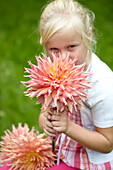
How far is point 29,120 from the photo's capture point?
317cm

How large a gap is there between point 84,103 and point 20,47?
2647mm

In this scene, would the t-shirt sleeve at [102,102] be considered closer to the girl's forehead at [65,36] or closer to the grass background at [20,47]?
the girl's forehead at [65,36]

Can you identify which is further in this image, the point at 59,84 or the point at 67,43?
the point at 67,43

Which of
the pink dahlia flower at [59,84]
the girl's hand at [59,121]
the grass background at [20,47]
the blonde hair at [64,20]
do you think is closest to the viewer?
the pink dahlia flower at [59,84]

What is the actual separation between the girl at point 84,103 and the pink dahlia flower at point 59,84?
19cm

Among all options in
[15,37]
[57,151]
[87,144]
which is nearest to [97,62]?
[87,144]

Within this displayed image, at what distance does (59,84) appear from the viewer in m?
1.39

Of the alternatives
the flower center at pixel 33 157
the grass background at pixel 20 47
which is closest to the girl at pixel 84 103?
the flower center at pixel 33 157

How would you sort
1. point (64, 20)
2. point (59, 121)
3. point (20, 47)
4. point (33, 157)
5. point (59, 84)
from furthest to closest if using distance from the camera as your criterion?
1. point (20, 47)
2. point (33, 157)
3. point (64, 20)
4. point (59, 121)
5. point (59, 84)

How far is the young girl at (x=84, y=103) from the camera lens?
170cm

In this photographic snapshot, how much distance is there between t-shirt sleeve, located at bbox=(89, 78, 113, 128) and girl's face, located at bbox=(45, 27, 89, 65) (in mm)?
202

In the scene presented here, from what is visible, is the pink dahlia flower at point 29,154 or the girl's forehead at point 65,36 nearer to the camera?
the girl's forehead at point 65,36

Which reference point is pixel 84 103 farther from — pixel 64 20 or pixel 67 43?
pixel 64 20

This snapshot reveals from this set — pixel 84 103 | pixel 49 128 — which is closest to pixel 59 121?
pixel 49 128
